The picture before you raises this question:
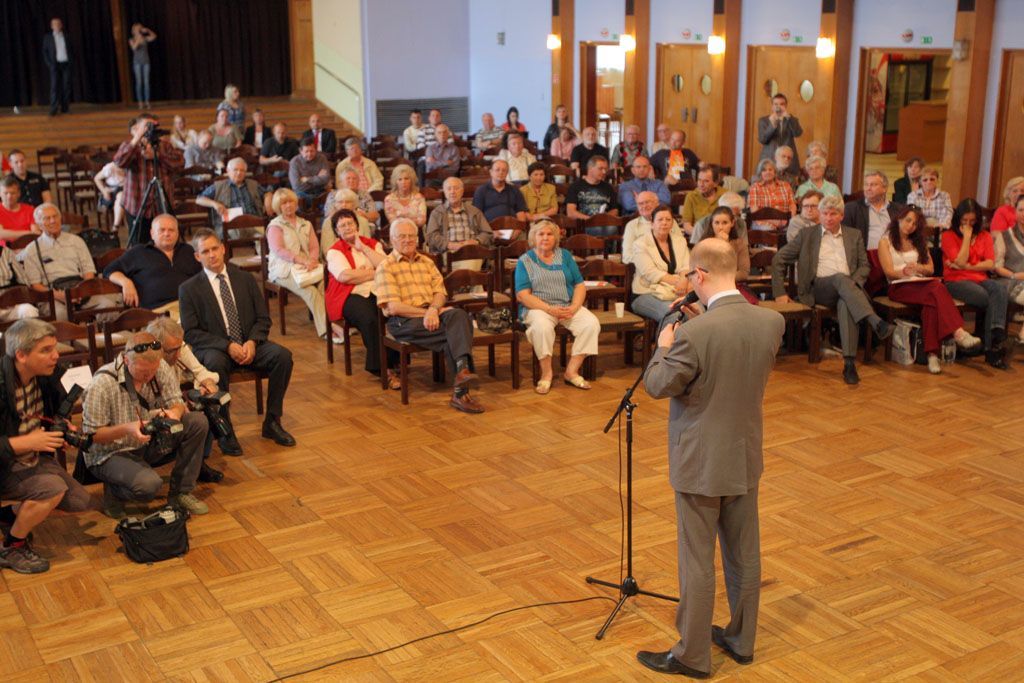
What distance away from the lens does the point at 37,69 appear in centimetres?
1964

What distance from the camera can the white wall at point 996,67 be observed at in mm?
11992

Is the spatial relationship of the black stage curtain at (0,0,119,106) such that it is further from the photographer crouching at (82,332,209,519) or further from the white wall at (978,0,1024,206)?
the photographer crouching at (82,332,209,519)

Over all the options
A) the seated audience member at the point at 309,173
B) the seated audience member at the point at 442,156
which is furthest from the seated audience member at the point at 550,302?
the seated audience member at the point at 442,156

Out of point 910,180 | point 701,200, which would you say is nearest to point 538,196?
point 701,200

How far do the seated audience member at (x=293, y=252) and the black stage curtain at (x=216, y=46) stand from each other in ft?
45.1

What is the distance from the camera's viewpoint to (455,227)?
343 inches

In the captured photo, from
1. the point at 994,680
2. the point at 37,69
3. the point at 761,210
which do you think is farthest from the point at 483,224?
the point at 37,69

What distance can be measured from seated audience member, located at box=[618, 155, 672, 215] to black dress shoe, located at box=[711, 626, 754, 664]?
6.18 m

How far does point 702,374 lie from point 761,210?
5.71m

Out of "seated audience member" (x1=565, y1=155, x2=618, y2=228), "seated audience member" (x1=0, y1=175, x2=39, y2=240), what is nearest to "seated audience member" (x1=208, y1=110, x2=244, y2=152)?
"seated audience member" (x1=0, y1=175, x2=39, y2=240)

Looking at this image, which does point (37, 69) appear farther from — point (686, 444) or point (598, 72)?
point (686, 444)

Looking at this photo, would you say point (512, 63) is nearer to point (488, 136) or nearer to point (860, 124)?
point (488, 136)

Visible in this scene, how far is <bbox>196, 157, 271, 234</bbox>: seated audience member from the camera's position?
10.1m

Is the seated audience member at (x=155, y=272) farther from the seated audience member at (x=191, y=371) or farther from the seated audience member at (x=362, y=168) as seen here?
the seated audience member at (x=362, y=168)
